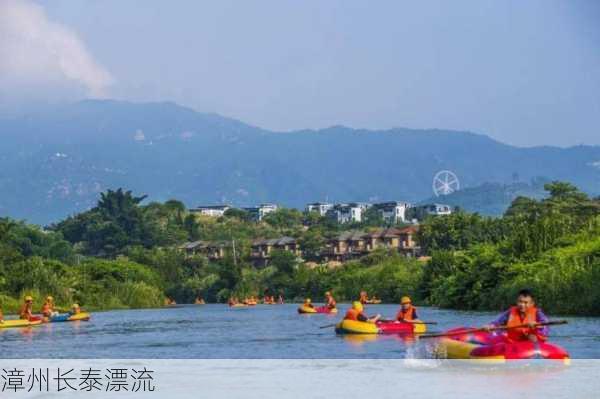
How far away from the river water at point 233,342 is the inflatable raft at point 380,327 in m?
0.46

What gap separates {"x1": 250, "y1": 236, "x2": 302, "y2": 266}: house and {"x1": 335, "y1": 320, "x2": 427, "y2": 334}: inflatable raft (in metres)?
84.5

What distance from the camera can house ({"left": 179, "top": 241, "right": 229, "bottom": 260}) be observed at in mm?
124750

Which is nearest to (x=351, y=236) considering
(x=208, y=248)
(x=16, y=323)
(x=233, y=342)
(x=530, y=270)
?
(x=208, y=248)

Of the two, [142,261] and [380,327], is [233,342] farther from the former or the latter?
[142,261]

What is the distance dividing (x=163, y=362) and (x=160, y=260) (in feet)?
271

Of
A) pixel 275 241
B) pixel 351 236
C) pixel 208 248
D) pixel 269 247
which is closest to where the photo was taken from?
pixel 351 236

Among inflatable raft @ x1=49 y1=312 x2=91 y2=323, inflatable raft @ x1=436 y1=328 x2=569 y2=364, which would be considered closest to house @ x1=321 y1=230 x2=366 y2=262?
inflatable raft @ x1=49 y1=312 x2=91 y2=323

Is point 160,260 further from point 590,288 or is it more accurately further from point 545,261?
point 590,288

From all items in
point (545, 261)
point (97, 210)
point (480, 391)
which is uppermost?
point (97, 210)

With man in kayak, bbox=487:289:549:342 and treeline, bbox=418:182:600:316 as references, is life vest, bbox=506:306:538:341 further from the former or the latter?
treeline, bbox=418:182:600:316

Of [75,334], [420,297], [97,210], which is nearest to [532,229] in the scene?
[420,297]

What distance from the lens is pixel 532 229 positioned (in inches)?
1969

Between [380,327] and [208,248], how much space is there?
310ft

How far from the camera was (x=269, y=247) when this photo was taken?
122625 millimetres
